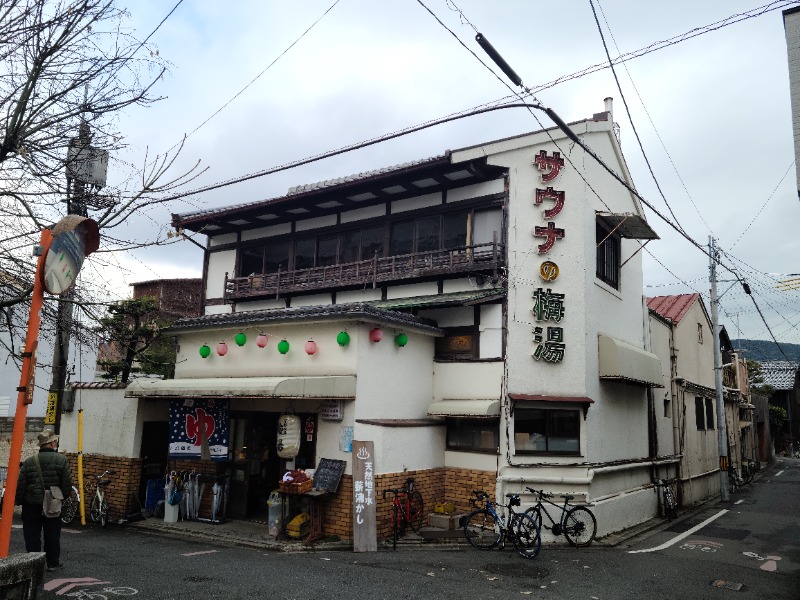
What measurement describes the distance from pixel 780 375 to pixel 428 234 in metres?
55.8

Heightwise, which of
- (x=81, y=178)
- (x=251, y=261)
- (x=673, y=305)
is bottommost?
(x=81, y=178)

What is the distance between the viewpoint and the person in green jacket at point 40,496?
30.3ft

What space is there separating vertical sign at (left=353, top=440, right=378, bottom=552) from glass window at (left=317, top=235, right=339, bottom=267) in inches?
295

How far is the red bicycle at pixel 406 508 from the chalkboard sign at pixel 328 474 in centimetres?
120

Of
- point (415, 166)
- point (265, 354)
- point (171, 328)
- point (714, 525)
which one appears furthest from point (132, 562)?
point (714, 525)

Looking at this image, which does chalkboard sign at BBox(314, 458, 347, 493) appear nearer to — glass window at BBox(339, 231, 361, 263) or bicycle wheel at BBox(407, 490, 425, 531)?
bicycle wheel at BBox(407, 490, 425, 531)

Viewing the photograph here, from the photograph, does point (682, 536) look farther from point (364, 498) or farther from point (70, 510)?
point (70, 510)

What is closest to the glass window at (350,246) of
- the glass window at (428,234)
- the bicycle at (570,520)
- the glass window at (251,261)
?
the glass window at (428,234)

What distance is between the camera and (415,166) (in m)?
16.1

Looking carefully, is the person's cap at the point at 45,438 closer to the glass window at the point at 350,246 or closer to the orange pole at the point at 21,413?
the orange pole at the point at 21,413

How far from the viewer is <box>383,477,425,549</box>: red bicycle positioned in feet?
44.2

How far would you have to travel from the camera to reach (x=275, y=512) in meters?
13.3

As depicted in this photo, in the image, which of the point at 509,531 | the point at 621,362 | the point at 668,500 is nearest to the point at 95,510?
the point at 509,531

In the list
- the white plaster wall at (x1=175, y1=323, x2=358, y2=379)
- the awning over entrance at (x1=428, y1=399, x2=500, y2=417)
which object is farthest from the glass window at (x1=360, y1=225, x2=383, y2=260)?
the awning over entrance at (x1=428, y1=399, x2=500, y2=417)
